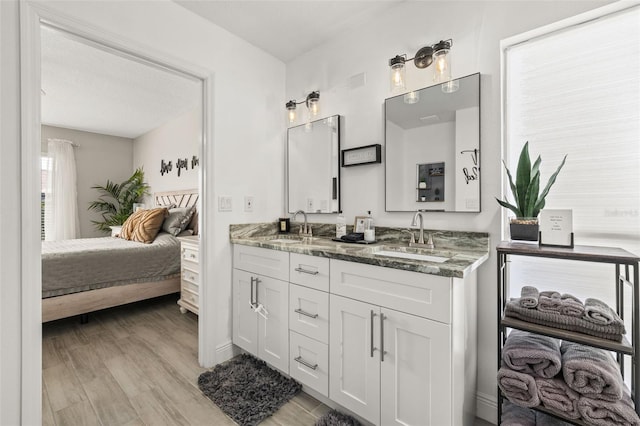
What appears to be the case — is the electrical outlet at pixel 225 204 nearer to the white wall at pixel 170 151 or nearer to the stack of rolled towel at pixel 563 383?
the stack of rolled towel at pixel 563 383

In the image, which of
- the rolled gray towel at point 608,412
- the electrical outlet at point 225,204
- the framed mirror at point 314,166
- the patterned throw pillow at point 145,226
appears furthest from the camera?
the patterned throw pillow at point 145,226

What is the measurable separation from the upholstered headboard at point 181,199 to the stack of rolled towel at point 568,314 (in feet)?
11.3

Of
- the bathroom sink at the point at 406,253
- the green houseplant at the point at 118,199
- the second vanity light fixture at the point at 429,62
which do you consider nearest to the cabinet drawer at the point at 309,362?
the bathroom sink at the point at 406,253

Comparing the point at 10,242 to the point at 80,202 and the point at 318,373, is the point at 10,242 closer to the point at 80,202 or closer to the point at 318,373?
the point at 318,373

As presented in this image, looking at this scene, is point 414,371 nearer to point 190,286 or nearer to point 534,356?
point 534,356

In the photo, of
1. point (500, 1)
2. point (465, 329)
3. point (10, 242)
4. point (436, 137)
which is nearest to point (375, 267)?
point (465, 329)

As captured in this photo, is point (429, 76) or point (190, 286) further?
point (190, 286)

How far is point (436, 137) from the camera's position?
67.5 inches

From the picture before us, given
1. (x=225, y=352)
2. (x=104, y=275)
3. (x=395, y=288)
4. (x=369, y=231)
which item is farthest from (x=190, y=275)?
(x=395, y=288)

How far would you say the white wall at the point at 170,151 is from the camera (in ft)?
13.1

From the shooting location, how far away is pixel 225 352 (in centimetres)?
209

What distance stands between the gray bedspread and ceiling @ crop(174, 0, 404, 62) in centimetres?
239

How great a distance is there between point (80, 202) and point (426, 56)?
20.2 ft

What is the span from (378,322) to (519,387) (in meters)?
0.59
